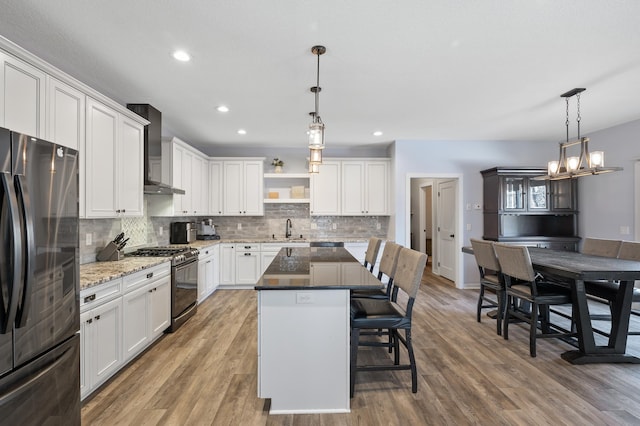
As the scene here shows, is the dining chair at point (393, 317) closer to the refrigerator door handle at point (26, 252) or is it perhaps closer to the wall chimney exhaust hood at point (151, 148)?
the refrigerator door handle at point (26, 252)

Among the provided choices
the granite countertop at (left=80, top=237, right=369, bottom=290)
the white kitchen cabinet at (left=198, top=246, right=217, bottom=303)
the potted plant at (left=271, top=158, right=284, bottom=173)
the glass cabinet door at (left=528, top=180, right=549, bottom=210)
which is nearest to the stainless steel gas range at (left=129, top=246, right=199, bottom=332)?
the granite countertop at (left=80, top=237, right=369, bottom=290)

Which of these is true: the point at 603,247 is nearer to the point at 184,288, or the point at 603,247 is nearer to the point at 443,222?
the point at 443,222

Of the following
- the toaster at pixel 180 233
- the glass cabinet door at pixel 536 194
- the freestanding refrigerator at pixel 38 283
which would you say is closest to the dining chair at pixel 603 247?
the glass cabinet door at pixel 536 194

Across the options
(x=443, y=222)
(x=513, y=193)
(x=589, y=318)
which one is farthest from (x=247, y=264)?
(x=513, y=193)

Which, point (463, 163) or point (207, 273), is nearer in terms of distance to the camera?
point (207, 273)

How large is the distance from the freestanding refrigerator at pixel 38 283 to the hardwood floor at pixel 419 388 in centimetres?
59

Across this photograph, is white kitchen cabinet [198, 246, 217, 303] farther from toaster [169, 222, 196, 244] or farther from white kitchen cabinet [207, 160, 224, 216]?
white kitchen cabinet [207, 160, 224, 216]

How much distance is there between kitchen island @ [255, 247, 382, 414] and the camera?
1999 mm

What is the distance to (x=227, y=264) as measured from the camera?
5262 millimetres

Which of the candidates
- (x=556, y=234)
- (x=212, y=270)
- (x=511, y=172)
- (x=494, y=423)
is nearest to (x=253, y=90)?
(x=212, y=270)

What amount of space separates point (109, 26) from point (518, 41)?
2.91 m

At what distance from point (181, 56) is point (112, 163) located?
1177mm

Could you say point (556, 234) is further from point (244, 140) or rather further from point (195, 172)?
point (195, 172)

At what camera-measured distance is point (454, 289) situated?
533 cm
